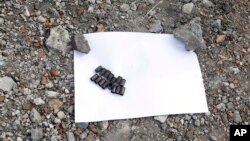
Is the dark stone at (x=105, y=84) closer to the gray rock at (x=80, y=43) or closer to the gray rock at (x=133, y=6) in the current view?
the gray rock at (x=80, y=43)

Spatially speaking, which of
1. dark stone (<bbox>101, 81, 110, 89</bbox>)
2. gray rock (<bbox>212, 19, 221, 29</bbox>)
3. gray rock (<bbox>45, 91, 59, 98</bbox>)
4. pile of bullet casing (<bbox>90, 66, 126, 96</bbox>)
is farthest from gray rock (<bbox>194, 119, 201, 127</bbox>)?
gray rock (<bbox>45, 91, 59, 98</bbox>)

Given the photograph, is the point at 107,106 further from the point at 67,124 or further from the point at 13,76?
the point at 13,76

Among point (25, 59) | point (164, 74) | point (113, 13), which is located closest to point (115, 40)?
point (113, 13)

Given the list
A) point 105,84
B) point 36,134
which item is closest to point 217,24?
point 105,84

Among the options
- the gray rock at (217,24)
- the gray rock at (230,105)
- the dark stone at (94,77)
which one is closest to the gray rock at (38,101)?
the dark stone at (94,77)

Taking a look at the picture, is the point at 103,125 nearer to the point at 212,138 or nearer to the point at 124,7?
the point at 212,138

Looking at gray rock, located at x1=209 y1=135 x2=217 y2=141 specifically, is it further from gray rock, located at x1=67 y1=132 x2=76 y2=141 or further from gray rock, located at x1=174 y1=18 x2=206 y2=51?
gray rock, located at x1=67 y1=132 x2=76 y2=141
